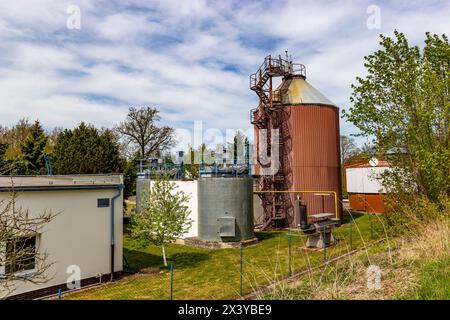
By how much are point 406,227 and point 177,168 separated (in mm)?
15421

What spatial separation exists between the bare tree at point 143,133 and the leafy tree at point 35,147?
13.0 meters

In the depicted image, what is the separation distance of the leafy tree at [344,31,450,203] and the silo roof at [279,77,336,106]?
10.1 m

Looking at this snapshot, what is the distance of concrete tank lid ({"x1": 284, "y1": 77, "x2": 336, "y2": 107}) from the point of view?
24.6 metres

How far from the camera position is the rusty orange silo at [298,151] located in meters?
24.1

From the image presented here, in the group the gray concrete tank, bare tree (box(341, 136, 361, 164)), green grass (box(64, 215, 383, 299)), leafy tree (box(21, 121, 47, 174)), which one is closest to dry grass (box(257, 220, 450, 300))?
green grass (box(64, 215, 383, 299))

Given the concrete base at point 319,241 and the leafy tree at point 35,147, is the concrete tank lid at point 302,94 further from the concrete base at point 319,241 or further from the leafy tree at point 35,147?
the leafy tree at point 35,147

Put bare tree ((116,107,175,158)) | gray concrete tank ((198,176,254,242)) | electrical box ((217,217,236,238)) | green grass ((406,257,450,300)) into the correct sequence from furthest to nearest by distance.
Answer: bare tree ((116,107,175,158)) < gray concrete tank ((198,176,254,242)) < electrical box ((217,217,236,238)) < green grass ((406,257,450,300))

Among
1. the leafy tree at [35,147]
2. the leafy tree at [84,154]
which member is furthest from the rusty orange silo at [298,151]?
the leafy tree at [35,147]

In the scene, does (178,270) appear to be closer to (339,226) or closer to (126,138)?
(339,226)

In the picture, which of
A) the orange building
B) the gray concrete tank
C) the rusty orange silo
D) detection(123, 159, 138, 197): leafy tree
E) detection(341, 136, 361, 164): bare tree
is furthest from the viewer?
detection(341, 136, 361, 164): bare tree

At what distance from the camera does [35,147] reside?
32250 mm

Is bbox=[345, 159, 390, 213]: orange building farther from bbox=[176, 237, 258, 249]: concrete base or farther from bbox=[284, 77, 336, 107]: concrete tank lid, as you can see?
bbox=[176, 237, 258, 249]: concrete base

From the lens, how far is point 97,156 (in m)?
26.6
